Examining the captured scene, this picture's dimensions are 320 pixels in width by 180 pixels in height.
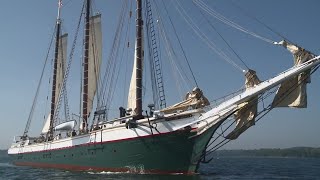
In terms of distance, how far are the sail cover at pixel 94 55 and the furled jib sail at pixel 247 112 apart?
2020 cm

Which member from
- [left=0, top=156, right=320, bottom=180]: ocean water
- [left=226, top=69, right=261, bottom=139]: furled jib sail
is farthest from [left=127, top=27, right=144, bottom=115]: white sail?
[left=226, top=69, right=261, bottom=139]: furled jib sail

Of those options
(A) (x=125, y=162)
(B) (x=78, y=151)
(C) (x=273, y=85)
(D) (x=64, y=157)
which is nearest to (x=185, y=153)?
(A) (x=125, y=162)

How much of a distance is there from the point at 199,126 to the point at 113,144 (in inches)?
289

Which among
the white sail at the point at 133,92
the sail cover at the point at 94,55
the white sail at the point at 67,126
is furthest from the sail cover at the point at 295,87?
the sail cover at the point at 94,55

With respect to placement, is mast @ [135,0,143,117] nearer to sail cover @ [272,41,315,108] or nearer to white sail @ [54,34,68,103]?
sail cover @ [272,41,315,108]

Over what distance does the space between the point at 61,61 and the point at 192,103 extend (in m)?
32.8

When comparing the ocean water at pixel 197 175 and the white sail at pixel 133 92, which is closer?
the ocean water at pixel 197 175

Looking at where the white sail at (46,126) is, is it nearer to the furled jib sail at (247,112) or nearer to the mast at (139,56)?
the mast at (139,56)

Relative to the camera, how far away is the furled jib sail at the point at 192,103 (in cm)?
2937

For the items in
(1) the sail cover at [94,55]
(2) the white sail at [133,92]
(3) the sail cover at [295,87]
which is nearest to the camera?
(3) the sail cover at [295,87]

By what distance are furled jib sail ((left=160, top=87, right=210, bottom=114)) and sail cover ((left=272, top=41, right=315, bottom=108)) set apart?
5.33 m

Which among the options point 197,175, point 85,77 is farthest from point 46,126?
point 197,175

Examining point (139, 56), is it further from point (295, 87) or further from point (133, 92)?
point (295, 87)

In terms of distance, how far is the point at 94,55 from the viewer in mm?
46094
